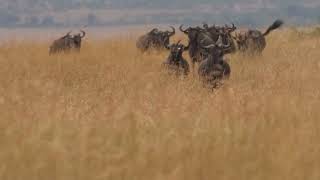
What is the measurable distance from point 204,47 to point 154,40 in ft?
26.3

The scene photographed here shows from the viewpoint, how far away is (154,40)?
74.3 feet

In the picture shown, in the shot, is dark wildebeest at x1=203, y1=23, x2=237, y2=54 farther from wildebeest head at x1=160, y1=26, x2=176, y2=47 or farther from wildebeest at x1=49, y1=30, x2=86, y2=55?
wildebeest at x1=49, y1=30, x2=86, y2=55

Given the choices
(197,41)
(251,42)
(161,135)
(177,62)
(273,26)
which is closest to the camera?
(161,135)

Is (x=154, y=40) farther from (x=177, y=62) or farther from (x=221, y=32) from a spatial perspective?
(x=177, y=62)

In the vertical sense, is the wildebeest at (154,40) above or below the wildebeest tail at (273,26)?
below

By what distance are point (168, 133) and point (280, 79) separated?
263 inches

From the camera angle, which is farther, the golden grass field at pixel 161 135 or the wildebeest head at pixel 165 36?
the wildebeest head at pixel 165 36

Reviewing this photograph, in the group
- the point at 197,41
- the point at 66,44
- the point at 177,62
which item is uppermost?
the point at 197,41

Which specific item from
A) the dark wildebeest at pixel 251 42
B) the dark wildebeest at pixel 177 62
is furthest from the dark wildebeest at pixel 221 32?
the dark wildebeest at pixel 177 62

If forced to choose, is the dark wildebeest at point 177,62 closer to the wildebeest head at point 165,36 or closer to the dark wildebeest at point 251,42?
the dark wildebeest at point 251,42

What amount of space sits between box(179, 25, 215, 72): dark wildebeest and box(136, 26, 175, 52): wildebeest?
3183 millimetres

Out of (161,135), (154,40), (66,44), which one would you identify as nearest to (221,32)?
(154,40)

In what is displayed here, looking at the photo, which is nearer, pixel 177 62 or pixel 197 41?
pixel 177 62

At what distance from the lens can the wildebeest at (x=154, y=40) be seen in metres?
21.8
